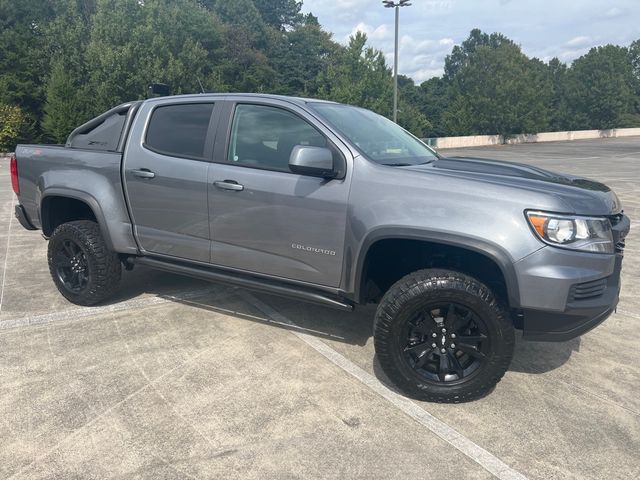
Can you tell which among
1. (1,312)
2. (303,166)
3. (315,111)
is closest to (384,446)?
(303,166)

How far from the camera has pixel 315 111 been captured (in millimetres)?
3604

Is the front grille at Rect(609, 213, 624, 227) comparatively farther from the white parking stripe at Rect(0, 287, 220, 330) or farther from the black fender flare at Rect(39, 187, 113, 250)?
the black fender flare at Rect(39, 187, 113, 250)

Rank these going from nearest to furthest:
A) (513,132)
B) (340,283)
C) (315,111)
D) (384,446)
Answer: (384,446) < (340,283) < (315,111) < (513,132)

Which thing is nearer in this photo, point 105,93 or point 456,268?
point 456,268

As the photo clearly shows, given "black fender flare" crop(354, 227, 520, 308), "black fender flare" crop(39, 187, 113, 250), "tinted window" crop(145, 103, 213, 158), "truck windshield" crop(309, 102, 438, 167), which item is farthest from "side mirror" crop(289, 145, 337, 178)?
"black fender flare" crop(39, 187, 113, 250)

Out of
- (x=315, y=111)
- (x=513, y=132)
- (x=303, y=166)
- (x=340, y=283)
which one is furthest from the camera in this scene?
(x=513, y=132)

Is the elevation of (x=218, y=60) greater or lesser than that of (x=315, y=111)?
greater

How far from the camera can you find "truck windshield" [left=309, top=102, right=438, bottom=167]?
3.51m

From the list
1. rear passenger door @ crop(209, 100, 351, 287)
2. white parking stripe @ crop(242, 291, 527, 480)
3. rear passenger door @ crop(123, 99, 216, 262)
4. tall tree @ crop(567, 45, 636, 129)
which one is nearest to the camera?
white parking stripe @ crop(242, 291, 527, 480)

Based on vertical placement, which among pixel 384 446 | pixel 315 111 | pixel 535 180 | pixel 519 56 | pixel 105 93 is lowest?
pixel 384 446

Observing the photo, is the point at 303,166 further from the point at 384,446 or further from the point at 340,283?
the point at 384,446

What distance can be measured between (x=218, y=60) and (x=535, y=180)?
49840mm

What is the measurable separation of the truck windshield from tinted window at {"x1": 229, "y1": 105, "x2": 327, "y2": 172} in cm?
18

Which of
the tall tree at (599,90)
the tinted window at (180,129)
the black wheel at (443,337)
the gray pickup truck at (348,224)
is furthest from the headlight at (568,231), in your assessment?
the tall tree at (599,90)
